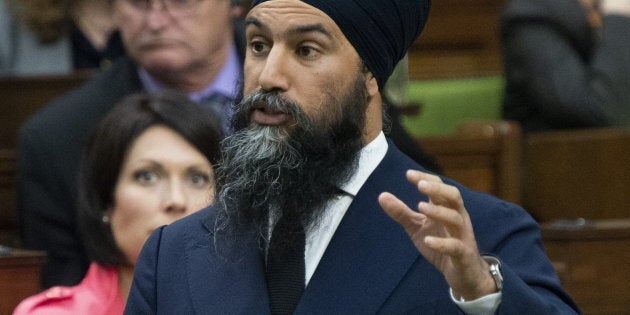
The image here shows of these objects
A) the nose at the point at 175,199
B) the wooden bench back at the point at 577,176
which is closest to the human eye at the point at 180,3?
the nose at the point at 175,199

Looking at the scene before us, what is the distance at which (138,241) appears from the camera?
4.04 meters

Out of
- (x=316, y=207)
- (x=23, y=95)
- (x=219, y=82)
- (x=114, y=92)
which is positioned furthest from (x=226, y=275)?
(x=23, y=95)

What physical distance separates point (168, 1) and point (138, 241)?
47.2 inches

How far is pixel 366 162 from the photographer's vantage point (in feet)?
9.95

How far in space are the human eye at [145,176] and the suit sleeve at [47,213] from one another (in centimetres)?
45

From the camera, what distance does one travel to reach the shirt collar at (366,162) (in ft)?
9.86

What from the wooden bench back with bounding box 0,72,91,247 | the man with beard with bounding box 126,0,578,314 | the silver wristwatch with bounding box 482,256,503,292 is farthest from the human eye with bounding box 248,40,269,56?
the wooden bench back with bounding box 0,72,91,247

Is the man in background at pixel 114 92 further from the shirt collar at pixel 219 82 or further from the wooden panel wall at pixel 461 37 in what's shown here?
the wooden panel wall at pixel 461 37

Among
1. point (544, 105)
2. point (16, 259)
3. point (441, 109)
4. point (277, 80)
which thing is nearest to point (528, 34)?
point (544, 105)

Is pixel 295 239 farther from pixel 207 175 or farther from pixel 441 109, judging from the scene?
pixel 441 109

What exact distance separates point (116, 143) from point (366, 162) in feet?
4.45

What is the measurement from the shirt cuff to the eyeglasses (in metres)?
2.60

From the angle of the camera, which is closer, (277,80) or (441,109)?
(277,80)

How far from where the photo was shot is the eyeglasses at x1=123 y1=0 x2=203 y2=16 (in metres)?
4.94
